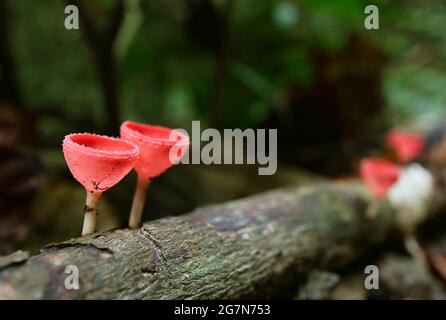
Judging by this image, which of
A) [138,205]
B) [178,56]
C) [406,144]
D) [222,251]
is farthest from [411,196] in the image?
[178,56]

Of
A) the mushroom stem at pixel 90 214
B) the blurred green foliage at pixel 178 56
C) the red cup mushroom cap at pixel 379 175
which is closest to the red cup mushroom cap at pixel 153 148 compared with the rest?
the mushroom stem at pixel 90 214

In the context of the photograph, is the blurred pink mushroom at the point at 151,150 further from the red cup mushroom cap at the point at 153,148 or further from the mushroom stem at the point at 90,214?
the mushroom stem at the point at 90,214

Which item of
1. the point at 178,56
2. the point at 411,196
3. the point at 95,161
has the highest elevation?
the point at 178,56

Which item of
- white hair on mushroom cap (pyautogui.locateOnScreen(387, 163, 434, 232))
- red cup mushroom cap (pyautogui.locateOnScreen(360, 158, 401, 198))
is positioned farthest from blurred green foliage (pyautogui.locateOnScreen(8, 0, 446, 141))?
red cup mushroom cap (pyautogui.locateOnScreen(360, 158, 401, 198))

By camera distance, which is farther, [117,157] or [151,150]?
[151,150]

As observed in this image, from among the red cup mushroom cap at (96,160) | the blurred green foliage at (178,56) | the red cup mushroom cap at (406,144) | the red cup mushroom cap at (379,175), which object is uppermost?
the blurred green foliage at (178,56)

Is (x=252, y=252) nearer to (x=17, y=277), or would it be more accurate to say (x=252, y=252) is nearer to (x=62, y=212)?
(x=17, y=277)

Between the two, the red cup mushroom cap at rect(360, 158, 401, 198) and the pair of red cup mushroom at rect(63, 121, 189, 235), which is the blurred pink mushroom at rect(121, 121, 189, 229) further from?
the red cup mushroom cap at rect(360, 158, 401, 198)

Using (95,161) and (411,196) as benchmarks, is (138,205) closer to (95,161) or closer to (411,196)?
(95,161)

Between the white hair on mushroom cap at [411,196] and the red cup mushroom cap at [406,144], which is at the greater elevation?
the red cup mushroom cap at [406,144]
